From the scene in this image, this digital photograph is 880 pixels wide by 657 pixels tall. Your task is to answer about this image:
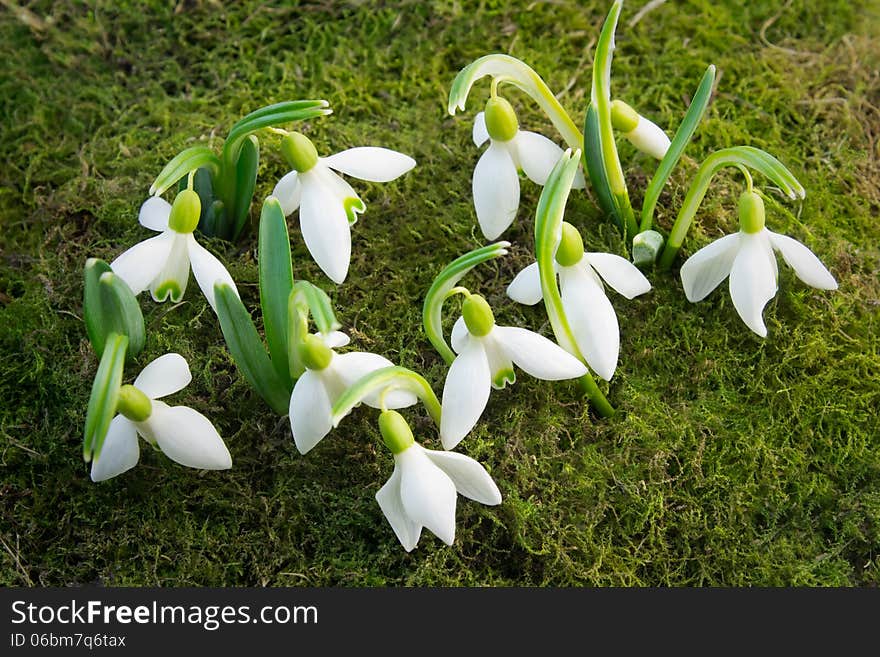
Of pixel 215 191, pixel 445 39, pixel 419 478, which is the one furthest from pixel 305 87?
A: pixel 419 478

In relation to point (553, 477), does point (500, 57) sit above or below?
above

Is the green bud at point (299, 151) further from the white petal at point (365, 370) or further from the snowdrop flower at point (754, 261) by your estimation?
the snowdrop flower at point (754, 261)

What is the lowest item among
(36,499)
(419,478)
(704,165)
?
(36,499)

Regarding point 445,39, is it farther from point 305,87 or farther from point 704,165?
point 704,165

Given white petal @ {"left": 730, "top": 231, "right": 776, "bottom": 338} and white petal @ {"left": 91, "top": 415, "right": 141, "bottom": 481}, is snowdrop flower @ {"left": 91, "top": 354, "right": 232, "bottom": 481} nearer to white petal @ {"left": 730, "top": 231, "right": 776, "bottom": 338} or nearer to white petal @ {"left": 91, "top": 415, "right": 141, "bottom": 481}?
white petal @ {"left": 91, "top": 415, "right": 141, "bottom": 481}

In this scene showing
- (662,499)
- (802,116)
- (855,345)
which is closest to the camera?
(662,499)

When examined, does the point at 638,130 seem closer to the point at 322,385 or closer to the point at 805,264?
the point at 805,264
